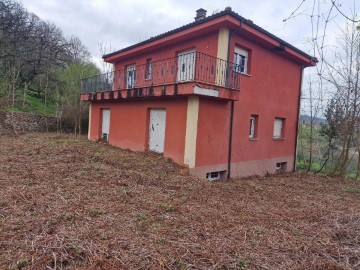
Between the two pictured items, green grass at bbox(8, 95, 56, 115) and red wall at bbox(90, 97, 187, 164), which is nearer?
red wall at bbox(90, 97, 187, 164)

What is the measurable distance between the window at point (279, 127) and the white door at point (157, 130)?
548 centimetres

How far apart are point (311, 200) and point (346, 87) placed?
7.71 meters

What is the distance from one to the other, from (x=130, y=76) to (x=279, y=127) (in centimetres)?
815

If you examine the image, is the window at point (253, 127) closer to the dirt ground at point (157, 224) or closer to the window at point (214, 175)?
the window at point (214, 175)

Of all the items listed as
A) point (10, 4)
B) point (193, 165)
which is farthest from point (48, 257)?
point (10, 4)

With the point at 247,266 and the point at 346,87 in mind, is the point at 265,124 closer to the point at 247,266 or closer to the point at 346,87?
the point at 346,87

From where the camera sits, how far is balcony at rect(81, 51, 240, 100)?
29.4 feet

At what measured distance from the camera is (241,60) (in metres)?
10.8

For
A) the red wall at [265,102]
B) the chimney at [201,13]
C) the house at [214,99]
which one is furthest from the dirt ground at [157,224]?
the chimney at [201,13]

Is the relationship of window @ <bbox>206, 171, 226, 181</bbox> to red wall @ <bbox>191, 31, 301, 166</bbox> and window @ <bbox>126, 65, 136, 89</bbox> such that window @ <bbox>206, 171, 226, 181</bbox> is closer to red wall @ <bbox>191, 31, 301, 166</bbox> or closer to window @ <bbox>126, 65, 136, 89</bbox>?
red wall @ <bbox>191, 31, 301, 166</bbox>

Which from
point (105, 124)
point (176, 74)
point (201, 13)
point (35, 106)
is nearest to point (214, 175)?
point (176, 74)

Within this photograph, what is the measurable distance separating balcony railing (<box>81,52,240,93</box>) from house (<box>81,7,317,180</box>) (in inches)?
1.4

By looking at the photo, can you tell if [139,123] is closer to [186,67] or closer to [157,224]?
[186,67]

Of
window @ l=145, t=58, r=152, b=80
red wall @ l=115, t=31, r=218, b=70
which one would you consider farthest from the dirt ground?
window @ l=145, t=58, r=152, b=80
